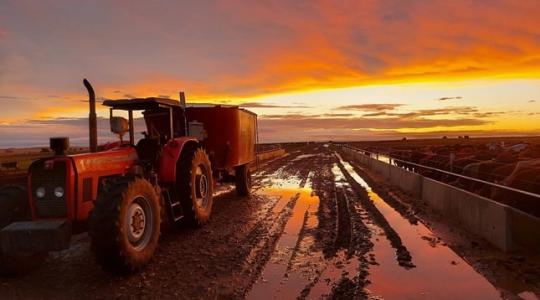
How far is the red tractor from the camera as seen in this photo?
5.68 m

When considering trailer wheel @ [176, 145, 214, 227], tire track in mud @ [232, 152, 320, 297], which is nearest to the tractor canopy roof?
trailer wheel @ [176, 145, 214, 227]

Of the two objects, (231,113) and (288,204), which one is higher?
(231,113)

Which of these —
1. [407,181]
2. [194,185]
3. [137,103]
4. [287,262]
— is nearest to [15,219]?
[137,103]

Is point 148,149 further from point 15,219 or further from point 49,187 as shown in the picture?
point 15,219

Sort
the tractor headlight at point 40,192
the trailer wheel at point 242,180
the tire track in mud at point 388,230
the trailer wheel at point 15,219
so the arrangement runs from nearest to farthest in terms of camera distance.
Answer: the trailer wheel at point 15,219 → the tractor headlight at point 40,192 → the tire track in mud at point 388,230 → the trailer wheel at point 242,180

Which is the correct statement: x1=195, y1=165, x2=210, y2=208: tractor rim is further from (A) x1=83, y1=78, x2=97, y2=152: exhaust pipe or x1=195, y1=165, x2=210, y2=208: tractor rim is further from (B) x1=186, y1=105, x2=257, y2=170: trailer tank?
(A) x1=83, y1=78, x2=97, y2=152: exhaust pipe

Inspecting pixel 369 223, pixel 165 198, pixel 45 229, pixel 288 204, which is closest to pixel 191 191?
pixel 165 198

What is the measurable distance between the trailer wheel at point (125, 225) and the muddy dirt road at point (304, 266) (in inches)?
12.0

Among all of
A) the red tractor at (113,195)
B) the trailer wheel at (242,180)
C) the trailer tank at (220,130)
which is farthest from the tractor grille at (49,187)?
the trailer wheel at (242,180)

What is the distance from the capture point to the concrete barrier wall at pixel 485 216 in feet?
23.7

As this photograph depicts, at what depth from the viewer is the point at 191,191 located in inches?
337

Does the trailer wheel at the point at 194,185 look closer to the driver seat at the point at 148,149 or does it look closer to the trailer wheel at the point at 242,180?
the driver seat at the point at 148,149

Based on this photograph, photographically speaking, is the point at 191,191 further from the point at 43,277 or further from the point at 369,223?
the point at 369,223

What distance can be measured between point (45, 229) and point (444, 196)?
9.24 m
